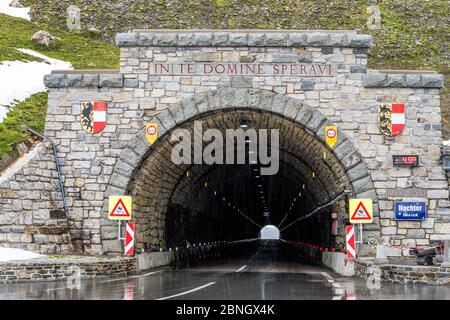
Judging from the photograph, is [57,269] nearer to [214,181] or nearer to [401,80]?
[401,80]

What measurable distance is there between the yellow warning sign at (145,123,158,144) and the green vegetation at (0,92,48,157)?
4.93 metres

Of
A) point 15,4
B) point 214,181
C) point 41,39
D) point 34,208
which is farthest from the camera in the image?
point 15,4

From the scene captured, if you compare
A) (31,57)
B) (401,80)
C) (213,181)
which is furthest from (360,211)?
(31,57)

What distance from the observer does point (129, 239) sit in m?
20.6

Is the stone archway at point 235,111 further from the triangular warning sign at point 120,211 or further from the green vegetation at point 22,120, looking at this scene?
the green vegetation at point 22,120

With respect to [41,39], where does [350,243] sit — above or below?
below

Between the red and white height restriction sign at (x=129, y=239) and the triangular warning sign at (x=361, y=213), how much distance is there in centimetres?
680

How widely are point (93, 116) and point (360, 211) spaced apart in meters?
8.92

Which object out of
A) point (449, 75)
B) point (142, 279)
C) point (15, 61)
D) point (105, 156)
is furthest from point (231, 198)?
point (142, 279)

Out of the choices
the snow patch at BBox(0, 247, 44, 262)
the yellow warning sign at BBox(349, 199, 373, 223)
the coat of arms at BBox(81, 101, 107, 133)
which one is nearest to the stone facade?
the coat of arms at BBox(81, 101, 107, 133)

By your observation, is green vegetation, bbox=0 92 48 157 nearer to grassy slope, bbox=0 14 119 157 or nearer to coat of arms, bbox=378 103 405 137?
grassy slope, bbox=0 14 119 157

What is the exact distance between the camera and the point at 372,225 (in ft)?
67.2

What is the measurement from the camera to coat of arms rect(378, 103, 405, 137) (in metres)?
21.0

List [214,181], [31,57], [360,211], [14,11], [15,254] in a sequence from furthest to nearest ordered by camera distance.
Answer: [14,11]
[214,181]
[31,57]
[360,211]
[15,254]
